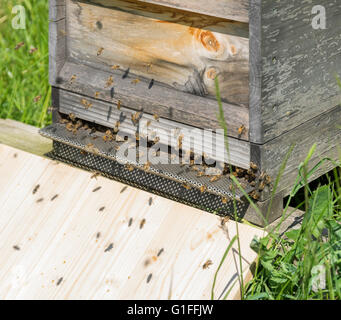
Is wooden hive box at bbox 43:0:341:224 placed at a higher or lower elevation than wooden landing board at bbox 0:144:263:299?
higher

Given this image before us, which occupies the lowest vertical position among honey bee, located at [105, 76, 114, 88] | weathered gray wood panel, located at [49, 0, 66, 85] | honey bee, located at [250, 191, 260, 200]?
honey bee, located at [250, 191, 260, 200]

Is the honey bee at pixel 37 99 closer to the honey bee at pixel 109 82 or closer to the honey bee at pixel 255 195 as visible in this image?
the honey bee at pixel 109 82

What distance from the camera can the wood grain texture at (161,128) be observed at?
11.4 ft

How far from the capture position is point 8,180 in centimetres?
412

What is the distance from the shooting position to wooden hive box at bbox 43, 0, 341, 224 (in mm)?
3250

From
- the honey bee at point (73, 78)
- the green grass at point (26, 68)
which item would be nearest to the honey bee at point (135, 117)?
the honey bee at point (73, 78)

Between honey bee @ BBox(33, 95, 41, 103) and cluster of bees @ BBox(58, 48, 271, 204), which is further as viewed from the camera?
honey bee @ BBox(33, 95, 41, 103)

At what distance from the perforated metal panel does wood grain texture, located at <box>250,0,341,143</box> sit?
1.28ft

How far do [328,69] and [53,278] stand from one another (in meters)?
1.75

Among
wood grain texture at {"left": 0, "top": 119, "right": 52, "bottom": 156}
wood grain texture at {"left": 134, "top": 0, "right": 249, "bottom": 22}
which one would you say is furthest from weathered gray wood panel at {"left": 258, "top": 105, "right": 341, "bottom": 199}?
wood grain texture at {"left": 0, "top": 119, "right": 52, "bottom": 156}

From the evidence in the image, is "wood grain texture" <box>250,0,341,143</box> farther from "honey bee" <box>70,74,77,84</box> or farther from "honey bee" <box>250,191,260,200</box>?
"honey bee" <box>70,74,77,84</box>

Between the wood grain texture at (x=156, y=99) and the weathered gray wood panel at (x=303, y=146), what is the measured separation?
0.17 meters

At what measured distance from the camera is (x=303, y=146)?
3598mm
